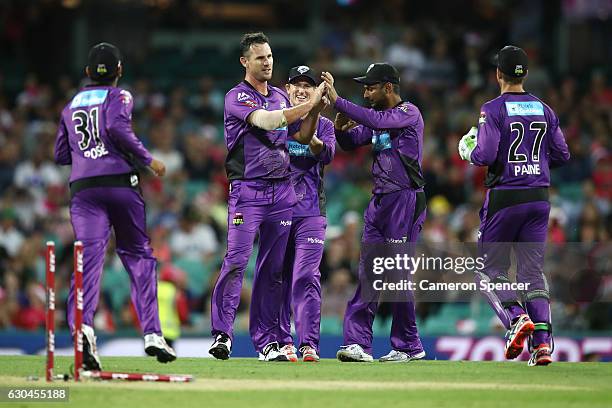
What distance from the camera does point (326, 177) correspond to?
68.0 feet

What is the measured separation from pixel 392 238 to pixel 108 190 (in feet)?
9.67

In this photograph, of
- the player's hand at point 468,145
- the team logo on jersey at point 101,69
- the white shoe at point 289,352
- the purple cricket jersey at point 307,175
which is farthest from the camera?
the purple cricket jersey at point 307,175

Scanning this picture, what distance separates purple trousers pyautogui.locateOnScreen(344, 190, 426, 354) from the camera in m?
11.6

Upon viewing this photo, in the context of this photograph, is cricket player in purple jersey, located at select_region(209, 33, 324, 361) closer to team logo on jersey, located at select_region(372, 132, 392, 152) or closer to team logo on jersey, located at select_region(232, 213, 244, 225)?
team logo on jersey, located at select_region(232, 213, 244, 225)

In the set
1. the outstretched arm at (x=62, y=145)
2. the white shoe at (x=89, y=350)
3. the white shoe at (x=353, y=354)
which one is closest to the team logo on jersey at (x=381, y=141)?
the white shoe at (x=353, y=354)

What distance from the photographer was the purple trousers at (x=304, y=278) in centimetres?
1168

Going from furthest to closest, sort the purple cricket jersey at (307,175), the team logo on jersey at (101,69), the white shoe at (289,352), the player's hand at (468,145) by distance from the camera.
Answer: the purple cricket jersey at (307,175), the white shoe at (289,352), the player's hand at (468,145), the team logo on jersey at (101,69)

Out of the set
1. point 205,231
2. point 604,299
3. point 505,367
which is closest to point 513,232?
point 505,367

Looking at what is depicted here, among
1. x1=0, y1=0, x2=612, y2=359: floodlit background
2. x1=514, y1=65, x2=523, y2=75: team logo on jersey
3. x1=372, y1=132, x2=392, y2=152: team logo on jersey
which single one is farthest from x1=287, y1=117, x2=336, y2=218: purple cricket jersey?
x1=0, y1=0, x2=612, y2=359: floodlit background

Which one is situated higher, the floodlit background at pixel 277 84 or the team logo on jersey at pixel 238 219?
the floodlit background at pixel 277 84

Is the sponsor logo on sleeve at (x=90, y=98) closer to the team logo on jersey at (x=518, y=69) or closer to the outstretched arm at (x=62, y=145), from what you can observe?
the outstretched arm at (x=62, y=145)

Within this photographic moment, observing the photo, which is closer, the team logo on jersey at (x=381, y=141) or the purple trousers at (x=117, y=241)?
the purple trousers at (x=117, y=241)

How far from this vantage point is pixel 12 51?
25.0 m

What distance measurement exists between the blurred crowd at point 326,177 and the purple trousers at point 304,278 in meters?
4.80
